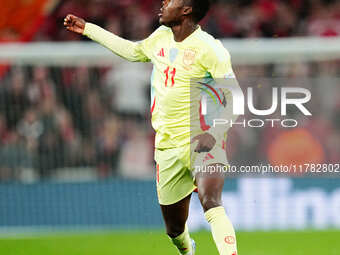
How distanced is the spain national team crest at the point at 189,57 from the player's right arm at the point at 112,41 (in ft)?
1.74

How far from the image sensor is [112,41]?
669 cm

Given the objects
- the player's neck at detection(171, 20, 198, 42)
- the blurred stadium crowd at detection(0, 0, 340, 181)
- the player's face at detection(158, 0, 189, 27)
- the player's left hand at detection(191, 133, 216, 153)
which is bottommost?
the blurred stadium crowd at detection(0, 0, 340, 181)

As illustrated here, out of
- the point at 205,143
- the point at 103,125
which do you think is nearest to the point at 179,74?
the point at 205,143

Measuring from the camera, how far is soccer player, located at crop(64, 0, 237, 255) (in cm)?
606

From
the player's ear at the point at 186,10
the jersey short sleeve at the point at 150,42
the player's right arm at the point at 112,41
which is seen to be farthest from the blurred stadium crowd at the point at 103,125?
the player's ear at the point at 186,10

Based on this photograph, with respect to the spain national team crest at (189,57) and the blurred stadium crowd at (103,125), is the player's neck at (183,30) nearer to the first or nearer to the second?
the spain national team crest at (189,57)

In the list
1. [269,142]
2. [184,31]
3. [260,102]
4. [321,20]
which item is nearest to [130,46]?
[184,31]

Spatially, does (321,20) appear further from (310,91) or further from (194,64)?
(194,64)

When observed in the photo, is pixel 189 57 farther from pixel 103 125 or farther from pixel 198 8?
pixel 103 125

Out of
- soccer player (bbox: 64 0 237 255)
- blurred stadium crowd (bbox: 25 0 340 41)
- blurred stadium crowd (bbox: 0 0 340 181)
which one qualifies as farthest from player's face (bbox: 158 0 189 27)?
blurred stadium crowd (bbox: 25 0 340 41)

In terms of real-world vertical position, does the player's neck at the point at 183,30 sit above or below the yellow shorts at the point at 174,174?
above

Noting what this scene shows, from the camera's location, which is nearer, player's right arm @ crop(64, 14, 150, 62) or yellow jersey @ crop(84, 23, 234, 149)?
yellow jersey @ crop(84, 23, 234, 149)

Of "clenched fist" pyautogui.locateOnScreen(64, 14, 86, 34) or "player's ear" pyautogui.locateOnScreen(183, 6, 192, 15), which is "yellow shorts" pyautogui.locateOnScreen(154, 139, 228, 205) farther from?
"clenched fist" pyautogui.locateOnScreen(64, 14, 86, 34)

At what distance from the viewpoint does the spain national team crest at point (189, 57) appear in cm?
616
